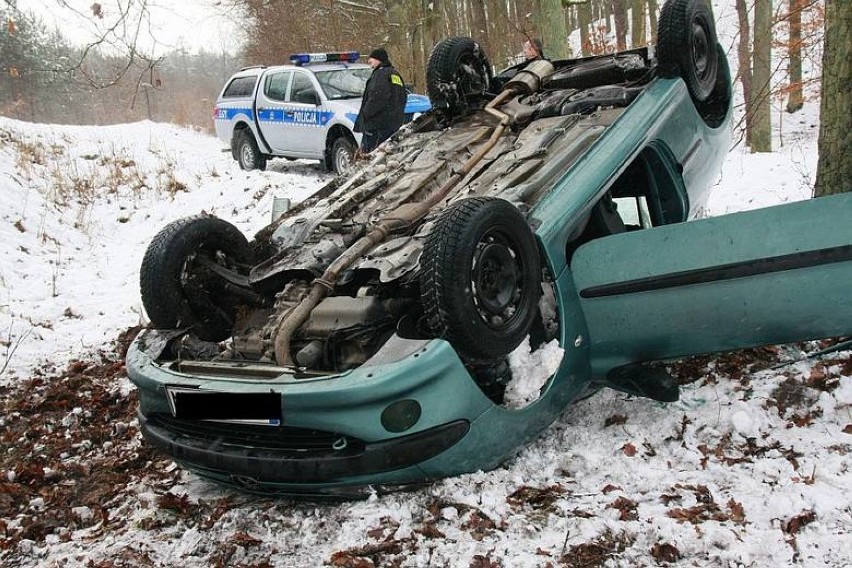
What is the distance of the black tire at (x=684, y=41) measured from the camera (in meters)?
3.95

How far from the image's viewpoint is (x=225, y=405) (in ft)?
9.19

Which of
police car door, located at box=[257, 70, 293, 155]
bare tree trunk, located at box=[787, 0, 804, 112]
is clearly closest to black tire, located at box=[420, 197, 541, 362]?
police car door, located at box=[257, 70, 293, 155]

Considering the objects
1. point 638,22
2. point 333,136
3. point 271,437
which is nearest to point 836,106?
point 271,437

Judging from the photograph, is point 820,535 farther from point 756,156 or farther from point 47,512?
point 756,156

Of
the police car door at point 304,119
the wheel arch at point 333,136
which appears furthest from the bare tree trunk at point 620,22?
the wheel arch at point 333,136

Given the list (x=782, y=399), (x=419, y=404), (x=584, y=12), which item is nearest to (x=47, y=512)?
(x=419, y=404)

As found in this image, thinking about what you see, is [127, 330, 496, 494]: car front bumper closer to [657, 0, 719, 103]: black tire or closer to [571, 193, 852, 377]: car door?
[571, 193, 852, 377]: car door

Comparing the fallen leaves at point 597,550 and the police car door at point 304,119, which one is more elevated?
the police car door at point 304,119

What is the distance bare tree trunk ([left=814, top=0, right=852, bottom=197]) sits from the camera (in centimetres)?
437

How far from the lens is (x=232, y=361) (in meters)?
3.26

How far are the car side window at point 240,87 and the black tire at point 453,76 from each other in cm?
783

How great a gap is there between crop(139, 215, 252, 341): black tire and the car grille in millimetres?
842

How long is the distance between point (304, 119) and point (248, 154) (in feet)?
6.10

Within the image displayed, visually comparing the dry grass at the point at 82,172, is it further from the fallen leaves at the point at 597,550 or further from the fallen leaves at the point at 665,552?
the fallen leaves at the point at 665,552
